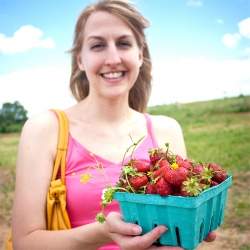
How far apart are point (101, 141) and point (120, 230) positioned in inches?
29.9

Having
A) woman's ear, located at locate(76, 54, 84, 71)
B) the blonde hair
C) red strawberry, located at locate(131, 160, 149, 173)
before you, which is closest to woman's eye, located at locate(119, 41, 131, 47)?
the blonde hair

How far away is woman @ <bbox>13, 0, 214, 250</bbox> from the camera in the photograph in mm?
1723

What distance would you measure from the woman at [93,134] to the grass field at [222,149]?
2.51 metres

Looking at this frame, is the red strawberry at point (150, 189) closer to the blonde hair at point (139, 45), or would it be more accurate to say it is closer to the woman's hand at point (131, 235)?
the woman's hand at point (131, 235)

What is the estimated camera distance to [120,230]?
138cm

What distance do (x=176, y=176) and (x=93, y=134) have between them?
0.87 m

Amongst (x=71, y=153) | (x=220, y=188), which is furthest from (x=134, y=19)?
(x=220, y=188)

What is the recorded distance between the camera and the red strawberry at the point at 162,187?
4.25 ft

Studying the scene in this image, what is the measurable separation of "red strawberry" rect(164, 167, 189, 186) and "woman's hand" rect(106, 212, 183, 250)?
0.20 meters

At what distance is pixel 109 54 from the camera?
6.43ft

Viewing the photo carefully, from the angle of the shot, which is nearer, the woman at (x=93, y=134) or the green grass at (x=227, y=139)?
the woman at (x=93, y=134)

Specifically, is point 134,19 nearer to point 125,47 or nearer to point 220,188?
point 125,47

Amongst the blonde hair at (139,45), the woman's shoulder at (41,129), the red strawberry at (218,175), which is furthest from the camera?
the blonde hair at (139,45)

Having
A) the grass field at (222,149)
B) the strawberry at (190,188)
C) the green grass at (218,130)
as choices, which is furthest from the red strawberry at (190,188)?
the green grass at (218,130)
